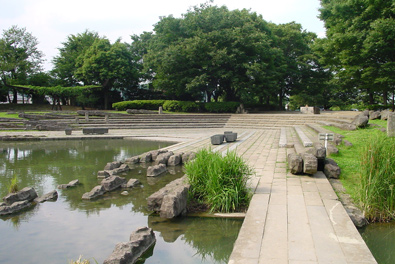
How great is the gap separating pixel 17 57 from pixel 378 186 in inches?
1802

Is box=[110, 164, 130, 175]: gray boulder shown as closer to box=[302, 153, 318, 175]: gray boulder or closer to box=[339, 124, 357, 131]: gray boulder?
box=[302, 153, 318, 175]: gray boulder

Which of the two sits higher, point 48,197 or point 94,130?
point 94,130

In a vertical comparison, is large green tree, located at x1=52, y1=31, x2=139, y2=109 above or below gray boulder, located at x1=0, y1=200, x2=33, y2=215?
above

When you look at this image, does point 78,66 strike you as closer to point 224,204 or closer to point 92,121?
point 92,121

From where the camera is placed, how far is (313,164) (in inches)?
248

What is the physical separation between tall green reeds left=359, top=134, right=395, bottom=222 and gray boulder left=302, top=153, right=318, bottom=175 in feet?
3.89

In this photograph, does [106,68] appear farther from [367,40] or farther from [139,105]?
[367,40]

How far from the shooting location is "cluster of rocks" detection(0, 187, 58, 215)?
5750mm

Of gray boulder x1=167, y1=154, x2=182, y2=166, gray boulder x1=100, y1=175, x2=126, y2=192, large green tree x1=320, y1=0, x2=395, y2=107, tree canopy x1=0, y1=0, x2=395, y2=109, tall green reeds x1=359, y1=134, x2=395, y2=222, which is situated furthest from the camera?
tree canopy x1=0, y1=0, x2=395, y2=109

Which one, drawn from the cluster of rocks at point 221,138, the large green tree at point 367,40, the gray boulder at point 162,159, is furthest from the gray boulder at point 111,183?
the large green tree at point 367,40

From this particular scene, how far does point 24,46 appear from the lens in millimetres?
42094

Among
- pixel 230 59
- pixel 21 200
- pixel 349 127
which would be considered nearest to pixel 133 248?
pixel 21 200

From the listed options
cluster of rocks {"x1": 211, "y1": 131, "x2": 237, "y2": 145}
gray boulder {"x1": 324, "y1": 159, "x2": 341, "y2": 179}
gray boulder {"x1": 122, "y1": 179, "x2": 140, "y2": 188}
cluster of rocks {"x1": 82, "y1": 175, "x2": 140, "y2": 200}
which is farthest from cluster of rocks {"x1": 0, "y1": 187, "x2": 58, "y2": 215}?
cluster of rocks {"x1": 211, "y1": 131, "x2": 237, "y2": 145}

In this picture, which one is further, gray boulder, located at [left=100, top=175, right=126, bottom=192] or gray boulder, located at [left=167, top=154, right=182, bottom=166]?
gray boulder, located at [left=167, top=154, right=182, bottom=166]
